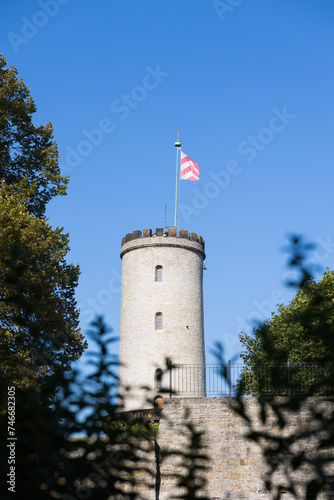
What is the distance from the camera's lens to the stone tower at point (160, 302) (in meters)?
38.6

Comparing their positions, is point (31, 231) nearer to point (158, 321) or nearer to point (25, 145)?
point (25, 145)

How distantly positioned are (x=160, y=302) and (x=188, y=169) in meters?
9.40

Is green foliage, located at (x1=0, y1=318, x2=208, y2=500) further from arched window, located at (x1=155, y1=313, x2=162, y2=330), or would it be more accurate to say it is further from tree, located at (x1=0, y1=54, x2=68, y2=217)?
arched window, located at (x1=155, y1=313, x2=162, y2=330)

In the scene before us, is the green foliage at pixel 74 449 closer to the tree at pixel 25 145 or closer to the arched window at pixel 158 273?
the tree at pixel 25 145

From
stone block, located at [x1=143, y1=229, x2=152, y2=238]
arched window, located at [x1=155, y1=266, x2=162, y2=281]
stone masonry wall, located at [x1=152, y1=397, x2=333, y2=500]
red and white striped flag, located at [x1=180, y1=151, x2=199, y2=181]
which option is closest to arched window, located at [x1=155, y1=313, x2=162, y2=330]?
arched window, located at [x1=155, y1=266, x2=162, y2=281]

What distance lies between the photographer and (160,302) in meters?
39.5

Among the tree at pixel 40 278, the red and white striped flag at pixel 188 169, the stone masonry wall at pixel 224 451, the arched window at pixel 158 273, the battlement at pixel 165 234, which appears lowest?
the stone masonry wall at pixel 224 451

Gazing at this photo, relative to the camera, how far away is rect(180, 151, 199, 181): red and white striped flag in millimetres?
42188

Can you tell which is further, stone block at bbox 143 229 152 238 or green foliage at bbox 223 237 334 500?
stone block at bbox 143 229 152 238

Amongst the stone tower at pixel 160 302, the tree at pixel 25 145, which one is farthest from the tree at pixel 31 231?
the stone tower at pixel 160 302

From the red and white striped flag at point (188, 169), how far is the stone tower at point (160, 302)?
12.2 ft

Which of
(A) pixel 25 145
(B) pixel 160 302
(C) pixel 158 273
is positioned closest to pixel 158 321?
(B) pixel 160 302

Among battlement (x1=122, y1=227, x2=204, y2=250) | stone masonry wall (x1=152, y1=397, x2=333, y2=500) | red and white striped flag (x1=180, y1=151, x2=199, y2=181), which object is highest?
red and white striped flag (x1=180, y1=151, x2=199, y2=181)

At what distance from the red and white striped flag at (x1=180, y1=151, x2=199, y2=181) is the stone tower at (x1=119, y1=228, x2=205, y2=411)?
371 cm
